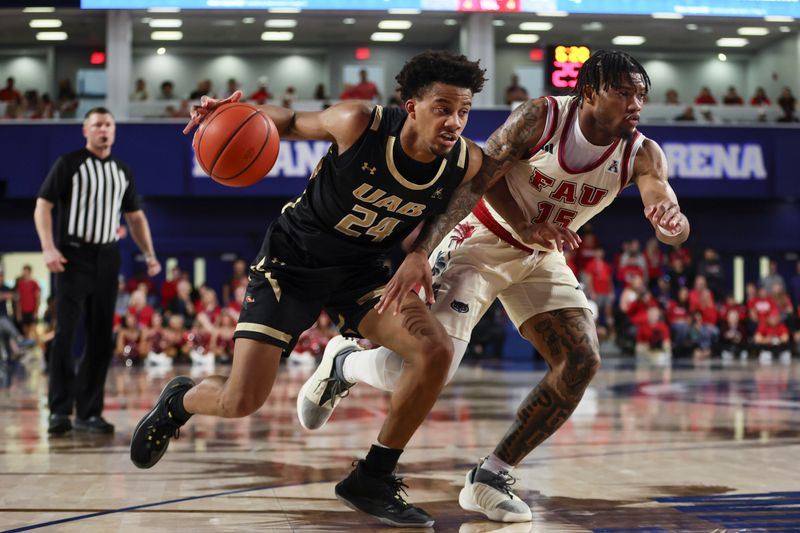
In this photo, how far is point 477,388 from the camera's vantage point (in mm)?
9531

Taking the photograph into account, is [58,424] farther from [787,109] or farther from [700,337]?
[787,109]

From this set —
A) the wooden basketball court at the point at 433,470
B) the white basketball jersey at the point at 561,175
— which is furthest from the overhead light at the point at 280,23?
the white basketball jersey at the point at 561,175

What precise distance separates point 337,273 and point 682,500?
164 centimetres

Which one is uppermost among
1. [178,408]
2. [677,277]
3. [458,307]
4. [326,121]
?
[326,121]

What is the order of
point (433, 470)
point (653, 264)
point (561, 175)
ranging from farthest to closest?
point (653, 264) → point (433, 470) → point (561, 175)

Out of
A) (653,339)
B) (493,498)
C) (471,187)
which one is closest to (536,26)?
(653,339)

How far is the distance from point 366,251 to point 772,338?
13229mm

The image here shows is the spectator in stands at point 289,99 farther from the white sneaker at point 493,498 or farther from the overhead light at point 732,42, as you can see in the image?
the white sneaker at point 493,498

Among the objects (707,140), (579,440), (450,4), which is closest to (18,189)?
(450,4)

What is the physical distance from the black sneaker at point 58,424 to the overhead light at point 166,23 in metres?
15.6

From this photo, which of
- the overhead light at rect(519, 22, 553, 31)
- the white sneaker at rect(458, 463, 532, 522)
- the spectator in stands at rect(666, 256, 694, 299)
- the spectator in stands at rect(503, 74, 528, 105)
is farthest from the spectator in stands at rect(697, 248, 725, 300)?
the white sneaker at rect(458, 463, 532, 522)

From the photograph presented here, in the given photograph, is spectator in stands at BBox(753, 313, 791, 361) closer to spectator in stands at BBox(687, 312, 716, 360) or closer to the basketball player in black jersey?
spectator in stands at BBox(687, 312, 716, 360)

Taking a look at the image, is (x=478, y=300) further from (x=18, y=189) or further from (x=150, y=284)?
(x=18, y=189)

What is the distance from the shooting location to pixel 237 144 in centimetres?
379
